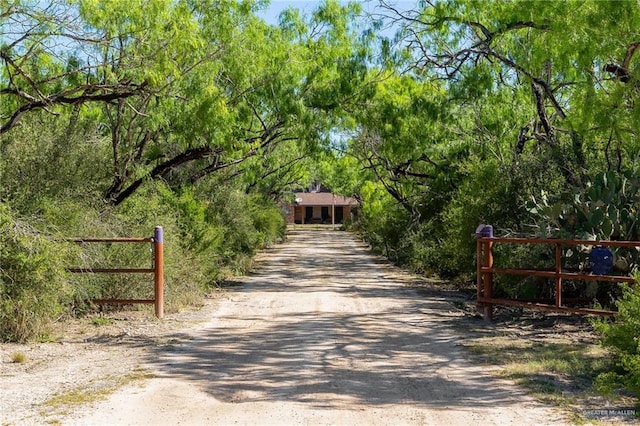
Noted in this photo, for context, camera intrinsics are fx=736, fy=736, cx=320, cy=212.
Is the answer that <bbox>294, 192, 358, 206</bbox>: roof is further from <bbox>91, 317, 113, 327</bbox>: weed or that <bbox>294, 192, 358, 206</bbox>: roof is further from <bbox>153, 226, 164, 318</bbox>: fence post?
<bbox>91, 317, 113, 327</bbox>: weed

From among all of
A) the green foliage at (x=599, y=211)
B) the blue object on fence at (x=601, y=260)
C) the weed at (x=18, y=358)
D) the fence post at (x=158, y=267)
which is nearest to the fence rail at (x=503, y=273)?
the blue object on fence at (x=601, y=260)

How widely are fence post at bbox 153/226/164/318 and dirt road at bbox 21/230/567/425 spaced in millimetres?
962

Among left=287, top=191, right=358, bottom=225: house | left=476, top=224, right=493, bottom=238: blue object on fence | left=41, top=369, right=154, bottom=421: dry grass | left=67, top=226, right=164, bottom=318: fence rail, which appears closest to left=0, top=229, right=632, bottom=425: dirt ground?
left=41, top=369, right=154, bottom=421: dry grass

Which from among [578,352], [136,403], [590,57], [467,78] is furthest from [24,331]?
[467,78]

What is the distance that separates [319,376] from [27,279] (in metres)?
4.61

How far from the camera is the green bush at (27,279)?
33.6ft

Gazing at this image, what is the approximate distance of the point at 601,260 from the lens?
11.2 meters

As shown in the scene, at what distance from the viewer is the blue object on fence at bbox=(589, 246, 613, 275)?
441 inches

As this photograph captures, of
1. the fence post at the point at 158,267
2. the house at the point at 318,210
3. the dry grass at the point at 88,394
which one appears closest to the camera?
the dry grass at the point at 88,394

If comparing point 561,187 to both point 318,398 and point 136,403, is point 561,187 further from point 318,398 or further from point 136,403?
point 136,403

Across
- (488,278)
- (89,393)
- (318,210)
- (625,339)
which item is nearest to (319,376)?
(89,393)

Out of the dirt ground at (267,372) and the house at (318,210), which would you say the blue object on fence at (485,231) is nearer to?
the dirt ground at (267,372)

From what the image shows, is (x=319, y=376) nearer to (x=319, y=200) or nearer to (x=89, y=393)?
(x=89, y=393)

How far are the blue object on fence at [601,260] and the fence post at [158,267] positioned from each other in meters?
7.14
